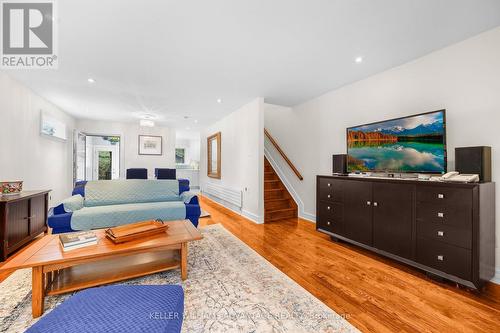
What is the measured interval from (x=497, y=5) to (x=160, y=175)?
5.94m

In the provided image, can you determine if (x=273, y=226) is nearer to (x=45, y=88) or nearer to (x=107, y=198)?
(x=107, y=198)

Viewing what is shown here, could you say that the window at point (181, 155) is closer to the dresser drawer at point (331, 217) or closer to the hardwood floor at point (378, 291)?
the hardwood floor at point (378, 291)

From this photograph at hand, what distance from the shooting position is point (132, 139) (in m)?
7.02

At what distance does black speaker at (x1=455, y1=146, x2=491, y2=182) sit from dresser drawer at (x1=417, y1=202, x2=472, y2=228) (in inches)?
16.6

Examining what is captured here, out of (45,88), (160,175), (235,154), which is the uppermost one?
(45,88)

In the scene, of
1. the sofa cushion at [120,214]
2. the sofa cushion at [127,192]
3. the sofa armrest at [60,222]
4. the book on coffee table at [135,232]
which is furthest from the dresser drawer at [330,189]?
the sofa armrest at [60,222]

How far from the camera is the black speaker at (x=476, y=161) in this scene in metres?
2.04

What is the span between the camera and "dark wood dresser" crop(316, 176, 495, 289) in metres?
1.91

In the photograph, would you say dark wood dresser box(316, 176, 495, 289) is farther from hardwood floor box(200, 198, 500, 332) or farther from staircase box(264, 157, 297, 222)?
staircase box(264, 157, 297, 222)

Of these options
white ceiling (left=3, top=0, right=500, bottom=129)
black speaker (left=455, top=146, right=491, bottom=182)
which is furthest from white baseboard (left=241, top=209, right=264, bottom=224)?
black speaker (left=455, top=146, right=491, bottom=182)

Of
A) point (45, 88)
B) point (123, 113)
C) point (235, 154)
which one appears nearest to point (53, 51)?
point (45, 88)

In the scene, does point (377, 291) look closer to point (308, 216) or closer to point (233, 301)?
point (233, 301)

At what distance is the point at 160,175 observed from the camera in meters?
5.38

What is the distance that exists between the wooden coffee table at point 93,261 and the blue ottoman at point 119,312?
2.09 ft
